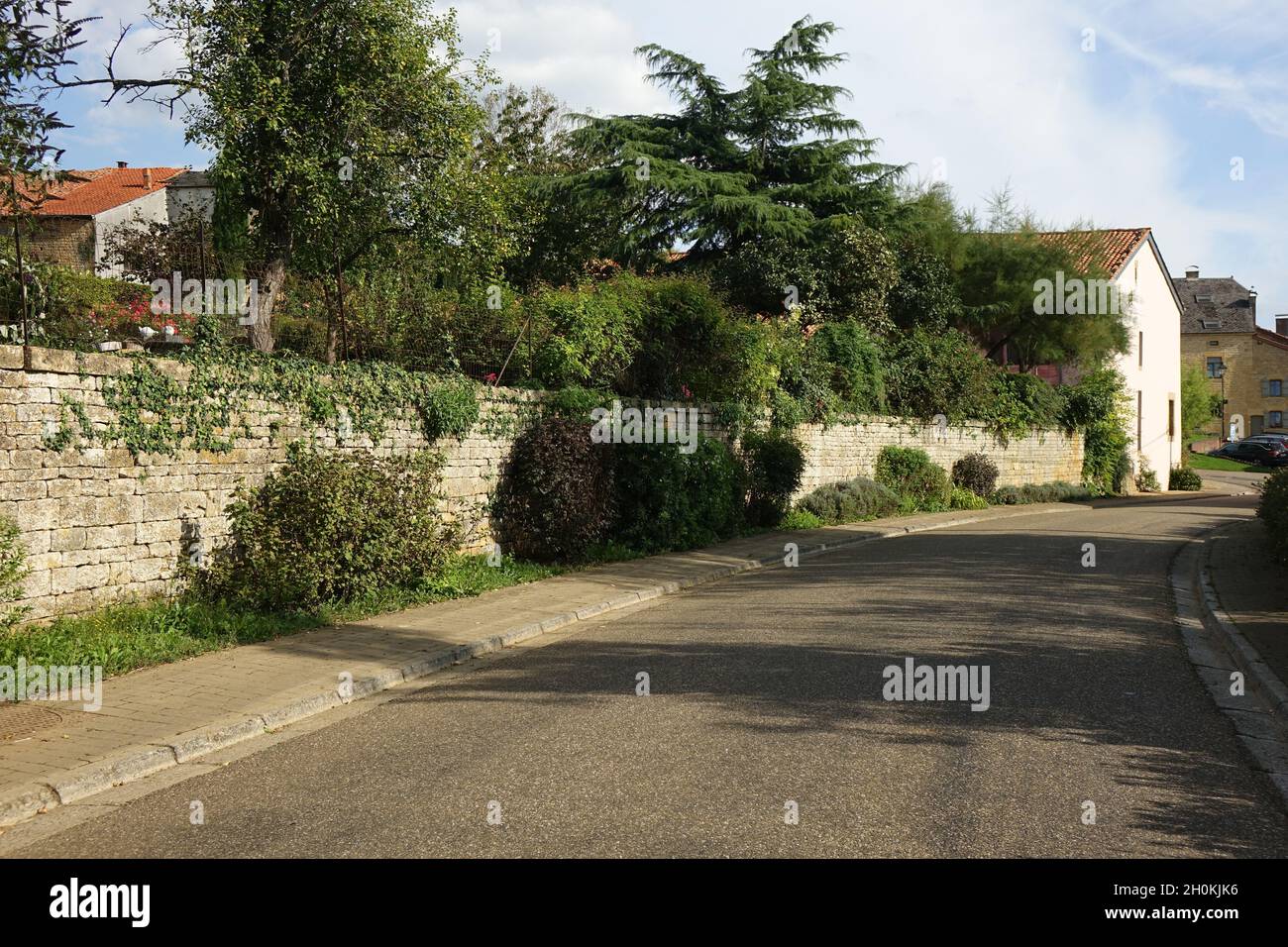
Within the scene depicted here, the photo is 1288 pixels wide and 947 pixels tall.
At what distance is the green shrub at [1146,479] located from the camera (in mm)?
42031

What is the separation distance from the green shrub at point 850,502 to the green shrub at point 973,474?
17.7 feet

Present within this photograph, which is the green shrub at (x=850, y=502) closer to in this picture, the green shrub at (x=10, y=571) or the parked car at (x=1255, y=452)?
the green shrub at (x=10, y=571)

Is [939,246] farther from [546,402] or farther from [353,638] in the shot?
[353,638]

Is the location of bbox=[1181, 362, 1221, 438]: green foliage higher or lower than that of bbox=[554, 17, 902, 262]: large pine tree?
lower

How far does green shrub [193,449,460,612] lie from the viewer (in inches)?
384

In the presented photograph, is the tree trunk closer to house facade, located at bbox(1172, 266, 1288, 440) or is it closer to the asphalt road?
the asphalt road

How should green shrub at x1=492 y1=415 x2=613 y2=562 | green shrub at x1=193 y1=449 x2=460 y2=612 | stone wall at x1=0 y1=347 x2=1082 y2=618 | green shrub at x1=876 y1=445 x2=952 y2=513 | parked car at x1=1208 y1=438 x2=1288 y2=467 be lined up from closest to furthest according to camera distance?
stone wall at x1=0 y1=347 x2=1082 y2=618 < green shrub at x1=193 y1=449 x2=460 y2=612 < green shrub at x1=492 y1=415 x2=613 y2=562 < green shrub at x1=876 y1=445 x2=952 y2=513 < parked car at x1=1208 y1=438 x2=1288 y2=467

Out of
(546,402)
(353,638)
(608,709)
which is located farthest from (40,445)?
(546,402)

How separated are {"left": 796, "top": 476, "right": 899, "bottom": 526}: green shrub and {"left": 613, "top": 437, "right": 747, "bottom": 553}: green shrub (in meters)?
5.44

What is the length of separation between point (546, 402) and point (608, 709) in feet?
28.6

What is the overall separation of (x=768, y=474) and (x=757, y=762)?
49.8ft

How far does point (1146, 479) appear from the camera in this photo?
139 feet

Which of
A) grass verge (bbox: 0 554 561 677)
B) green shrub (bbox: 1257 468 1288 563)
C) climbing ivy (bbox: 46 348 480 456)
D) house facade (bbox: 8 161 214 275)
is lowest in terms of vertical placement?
grass verge (bbox: 0 554 561 677)

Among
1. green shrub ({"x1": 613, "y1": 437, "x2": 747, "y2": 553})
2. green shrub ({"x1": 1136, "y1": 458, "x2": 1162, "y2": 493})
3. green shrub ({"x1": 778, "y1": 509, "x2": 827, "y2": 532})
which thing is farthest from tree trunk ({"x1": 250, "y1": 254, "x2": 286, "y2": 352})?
green shrub ({"x1": 1136, "y1": 458, "x2": 1162, "y2": 493})
